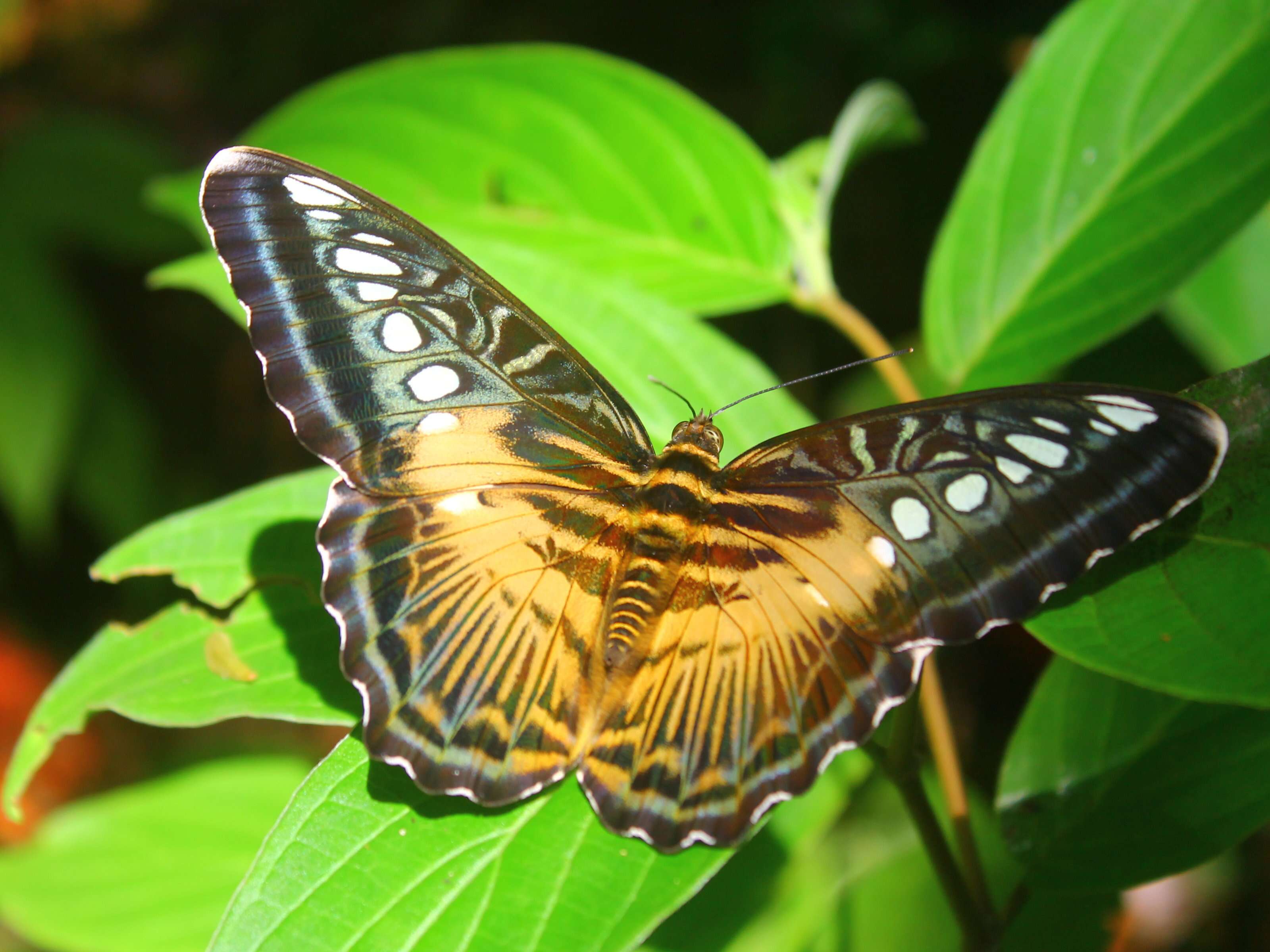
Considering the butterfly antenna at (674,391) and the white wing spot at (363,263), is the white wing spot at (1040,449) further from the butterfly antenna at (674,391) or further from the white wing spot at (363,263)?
the white wing spot at (363,263)

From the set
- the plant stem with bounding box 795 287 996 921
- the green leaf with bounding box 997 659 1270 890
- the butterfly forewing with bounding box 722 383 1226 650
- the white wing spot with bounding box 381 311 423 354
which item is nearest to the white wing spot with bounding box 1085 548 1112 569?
the butterfly forewing with bounding box 722 383 1226 650

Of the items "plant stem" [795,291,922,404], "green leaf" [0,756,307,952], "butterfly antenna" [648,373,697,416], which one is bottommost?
"green leaf" [0,756,307,952]

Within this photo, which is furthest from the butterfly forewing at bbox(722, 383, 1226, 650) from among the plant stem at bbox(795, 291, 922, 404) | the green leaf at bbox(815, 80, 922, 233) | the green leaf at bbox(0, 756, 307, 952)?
the green leaf at bbox(0, 756, 307, 952)

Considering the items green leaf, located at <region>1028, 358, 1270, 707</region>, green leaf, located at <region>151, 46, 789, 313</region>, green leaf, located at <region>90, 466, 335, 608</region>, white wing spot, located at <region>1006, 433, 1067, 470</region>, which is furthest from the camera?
green leaf, located at <region>151, 46, 789, 313</region>

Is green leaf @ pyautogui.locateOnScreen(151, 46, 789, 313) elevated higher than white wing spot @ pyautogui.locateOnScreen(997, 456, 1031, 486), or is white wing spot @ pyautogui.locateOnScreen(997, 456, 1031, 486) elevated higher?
white wing spot @ pyautogui.locateOnScreen(997, 456, 1031, 486)

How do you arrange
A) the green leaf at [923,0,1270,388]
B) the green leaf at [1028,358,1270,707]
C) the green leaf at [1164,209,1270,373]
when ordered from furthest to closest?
the green leaf at [1164,209,1270,373], the green leaf at [923,0,1270,388], the green leaf at [1028,358,1270,707]

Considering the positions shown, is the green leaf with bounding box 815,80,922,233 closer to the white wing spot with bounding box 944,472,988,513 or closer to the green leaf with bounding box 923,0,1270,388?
the green leaf with bounding box 923,0,1270,388

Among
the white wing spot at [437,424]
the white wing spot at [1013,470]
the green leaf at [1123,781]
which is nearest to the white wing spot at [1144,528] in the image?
the white wing spot at [1013,470]

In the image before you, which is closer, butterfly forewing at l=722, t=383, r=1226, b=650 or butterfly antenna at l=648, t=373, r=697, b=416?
butterfly forewing at l=722, t=383, r=1226, b=650
